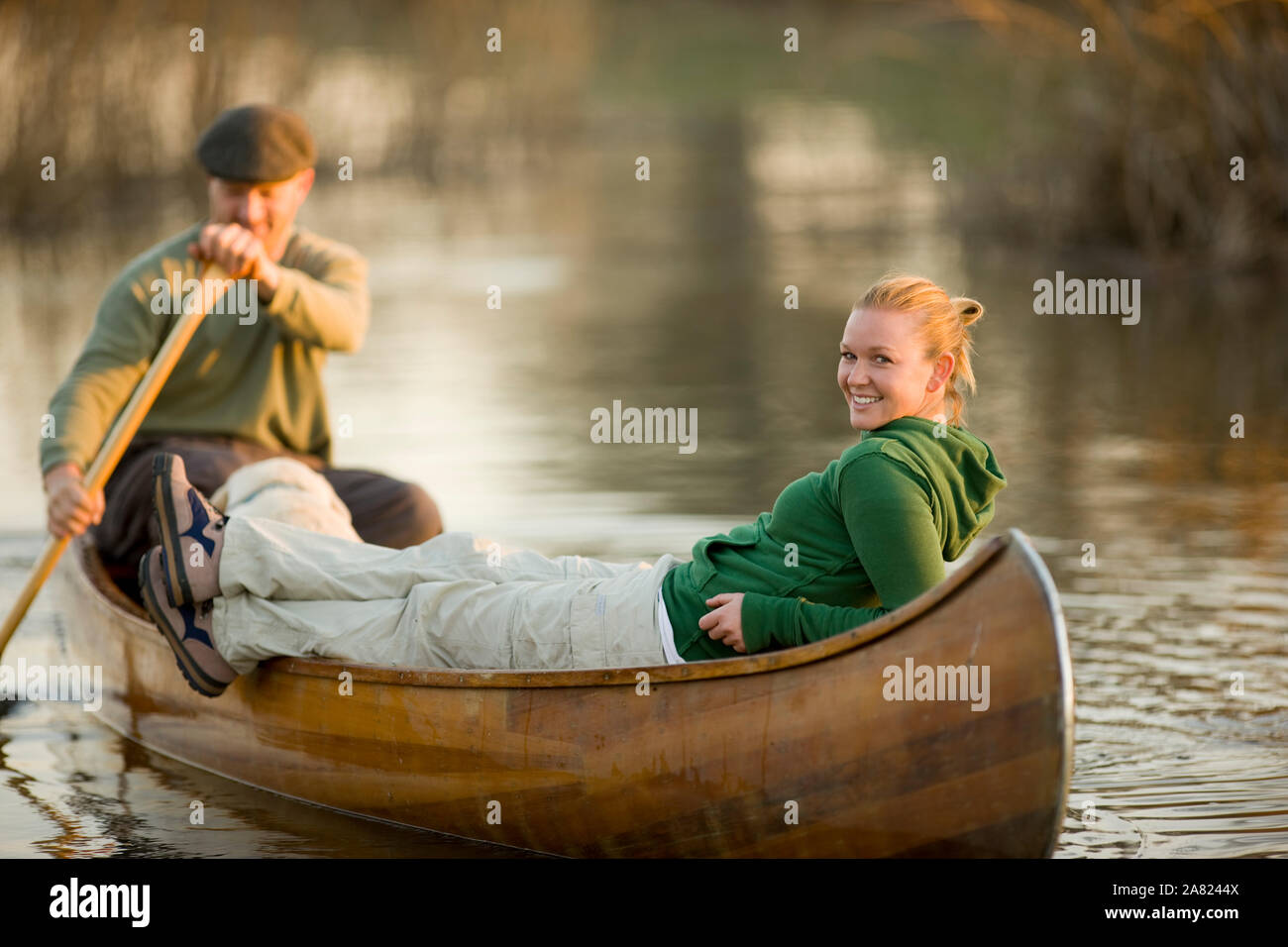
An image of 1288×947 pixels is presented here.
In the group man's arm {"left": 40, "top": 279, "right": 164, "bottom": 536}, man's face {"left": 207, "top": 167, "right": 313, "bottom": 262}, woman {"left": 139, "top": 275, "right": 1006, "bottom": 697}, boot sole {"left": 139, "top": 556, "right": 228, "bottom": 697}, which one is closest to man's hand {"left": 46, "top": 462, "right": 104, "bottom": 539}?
man's arm {"left": 40, "top": 279, "right": 164, "bottom": 536}

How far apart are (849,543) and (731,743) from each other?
416 mm

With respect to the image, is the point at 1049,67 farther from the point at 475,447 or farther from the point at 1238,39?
the point at 475,447

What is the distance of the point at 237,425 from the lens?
5242 millimetres

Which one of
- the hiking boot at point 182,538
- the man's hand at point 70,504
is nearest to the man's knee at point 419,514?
the man's hand at point 70,504

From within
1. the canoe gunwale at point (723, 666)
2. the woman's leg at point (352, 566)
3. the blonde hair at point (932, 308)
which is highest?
the blonde hair at point (932, 308)

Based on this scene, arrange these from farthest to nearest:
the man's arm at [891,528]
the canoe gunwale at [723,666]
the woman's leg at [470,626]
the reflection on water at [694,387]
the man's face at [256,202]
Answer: the man's face at [256,202], the reflection on water at [694,387], the woman's leg at [470,626], the man's arm at [891,528], the canoe gunwale at [723,666]

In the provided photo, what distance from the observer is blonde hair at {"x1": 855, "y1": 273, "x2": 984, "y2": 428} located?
351 cm

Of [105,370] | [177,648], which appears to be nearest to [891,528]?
[177,648]

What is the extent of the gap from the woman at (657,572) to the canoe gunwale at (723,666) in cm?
11

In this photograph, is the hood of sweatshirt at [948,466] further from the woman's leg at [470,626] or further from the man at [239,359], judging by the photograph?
the man at [239,359]

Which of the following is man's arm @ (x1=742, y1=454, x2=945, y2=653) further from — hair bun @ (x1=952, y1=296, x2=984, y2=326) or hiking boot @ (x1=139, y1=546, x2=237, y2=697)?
hiking boot @ (x1=139, y1=546, x2=237, y2=697)

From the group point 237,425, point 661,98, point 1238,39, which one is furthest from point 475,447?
point 661,98

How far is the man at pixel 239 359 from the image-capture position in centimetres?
485

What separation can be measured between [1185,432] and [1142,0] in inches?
165
